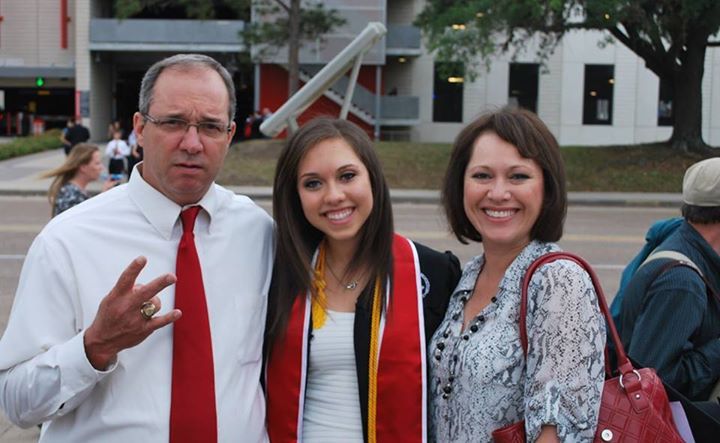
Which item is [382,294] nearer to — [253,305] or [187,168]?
[253,305]

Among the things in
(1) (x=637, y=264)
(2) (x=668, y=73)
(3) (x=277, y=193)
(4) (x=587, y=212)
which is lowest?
(4) (x=587, y=212)

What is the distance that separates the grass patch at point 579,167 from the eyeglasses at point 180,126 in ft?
65.1

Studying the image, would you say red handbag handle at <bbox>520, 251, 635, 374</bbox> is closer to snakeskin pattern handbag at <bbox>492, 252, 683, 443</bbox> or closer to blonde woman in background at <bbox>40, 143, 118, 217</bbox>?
snakeskin pattern handbag at <bbox>492, 252, 683, 443</bbox>

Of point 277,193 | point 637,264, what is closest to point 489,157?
point 277,193

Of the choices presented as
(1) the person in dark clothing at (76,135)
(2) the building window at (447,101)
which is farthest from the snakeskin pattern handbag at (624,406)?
(2) the building window at (447,101)

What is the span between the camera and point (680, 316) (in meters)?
3.34

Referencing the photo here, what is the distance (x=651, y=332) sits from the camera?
337cm

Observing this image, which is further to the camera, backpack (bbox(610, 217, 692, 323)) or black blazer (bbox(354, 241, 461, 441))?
backpack (bbox(610, 217, 692, 323))

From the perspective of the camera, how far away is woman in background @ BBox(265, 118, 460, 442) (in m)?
2.76

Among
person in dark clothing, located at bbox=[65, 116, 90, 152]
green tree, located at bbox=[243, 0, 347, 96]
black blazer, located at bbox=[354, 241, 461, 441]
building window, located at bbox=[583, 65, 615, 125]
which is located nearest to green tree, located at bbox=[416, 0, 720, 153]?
green tree, located at bbox=[243, 0, 347, 96]

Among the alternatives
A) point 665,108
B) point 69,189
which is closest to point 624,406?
point 69,189

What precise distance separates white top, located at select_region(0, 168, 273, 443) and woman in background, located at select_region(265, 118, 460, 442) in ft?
0.37

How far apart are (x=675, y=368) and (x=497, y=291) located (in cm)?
105

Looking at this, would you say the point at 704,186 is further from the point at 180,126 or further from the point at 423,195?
the point at 423,195
